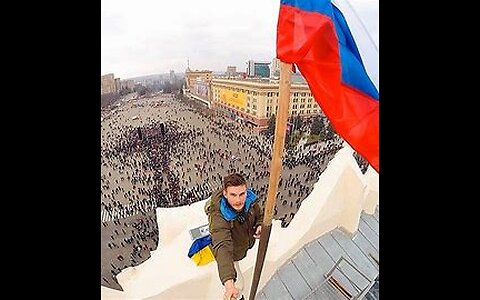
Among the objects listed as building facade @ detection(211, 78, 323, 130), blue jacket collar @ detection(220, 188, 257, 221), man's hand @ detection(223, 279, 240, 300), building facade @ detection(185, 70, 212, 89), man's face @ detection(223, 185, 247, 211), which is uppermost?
building facade @ detection(185, 70, 212, 89)

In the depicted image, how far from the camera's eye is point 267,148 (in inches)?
92.5

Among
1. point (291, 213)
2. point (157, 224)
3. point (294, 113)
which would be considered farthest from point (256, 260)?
point (294, 113)

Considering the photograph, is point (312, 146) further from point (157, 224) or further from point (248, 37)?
point (157, 224)

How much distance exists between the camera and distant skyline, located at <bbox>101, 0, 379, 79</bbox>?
7.41 feet

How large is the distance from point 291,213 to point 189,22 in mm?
709

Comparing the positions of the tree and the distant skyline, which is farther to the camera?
the tree

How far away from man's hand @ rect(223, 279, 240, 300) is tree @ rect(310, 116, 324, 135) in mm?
560

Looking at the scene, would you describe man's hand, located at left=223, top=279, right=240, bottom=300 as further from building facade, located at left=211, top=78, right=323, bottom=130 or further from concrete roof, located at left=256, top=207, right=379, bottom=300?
building facade, located at left=211, top=78, right=323, bottom=130

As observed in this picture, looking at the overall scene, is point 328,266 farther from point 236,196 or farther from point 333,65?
point 333,65

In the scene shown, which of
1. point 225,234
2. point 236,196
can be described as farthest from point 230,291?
point 236,196

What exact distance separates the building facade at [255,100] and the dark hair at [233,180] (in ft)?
0.57

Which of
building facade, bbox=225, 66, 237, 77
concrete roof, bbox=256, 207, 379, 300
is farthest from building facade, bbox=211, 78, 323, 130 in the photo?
concrete roof, bbox=256, 207, 379, 300

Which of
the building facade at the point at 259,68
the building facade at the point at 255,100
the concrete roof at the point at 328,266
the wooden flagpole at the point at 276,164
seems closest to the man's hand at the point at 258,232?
the wooden flagpole at the point at 276,164

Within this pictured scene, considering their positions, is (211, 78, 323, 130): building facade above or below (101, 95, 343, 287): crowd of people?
above
